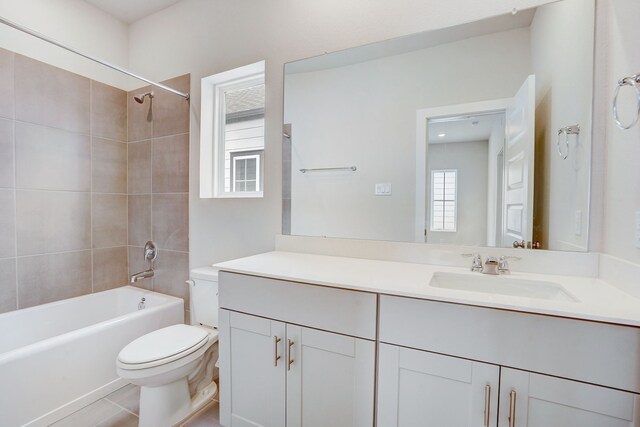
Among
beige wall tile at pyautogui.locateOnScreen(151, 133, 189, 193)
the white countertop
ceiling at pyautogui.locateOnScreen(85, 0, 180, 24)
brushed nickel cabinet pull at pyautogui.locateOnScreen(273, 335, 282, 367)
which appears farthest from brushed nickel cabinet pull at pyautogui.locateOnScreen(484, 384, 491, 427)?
ceiling at pyautogui.locateOnScreen(85, 0, 180, 24)

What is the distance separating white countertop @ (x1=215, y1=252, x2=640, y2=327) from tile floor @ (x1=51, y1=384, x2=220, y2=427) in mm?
917

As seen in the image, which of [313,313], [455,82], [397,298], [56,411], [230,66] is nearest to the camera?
[397,298]

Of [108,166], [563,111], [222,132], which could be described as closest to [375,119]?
[563,111]

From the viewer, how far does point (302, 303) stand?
1.18 meters

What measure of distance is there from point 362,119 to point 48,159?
2.26 meters

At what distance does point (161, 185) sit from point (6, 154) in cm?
90

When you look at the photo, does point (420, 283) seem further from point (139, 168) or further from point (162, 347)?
point (139, 168)

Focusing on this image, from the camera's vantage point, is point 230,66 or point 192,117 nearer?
point 230,66

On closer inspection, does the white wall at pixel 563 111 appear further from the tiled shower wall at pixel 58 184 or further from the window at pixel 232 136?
the tiled shower wall at pixel 58 184

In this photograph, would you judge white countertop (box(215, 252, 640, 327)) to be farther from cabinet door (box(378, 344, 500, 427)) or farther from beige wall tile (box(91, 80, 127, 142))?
beige wall tile (box(91, 80, 127, 142))

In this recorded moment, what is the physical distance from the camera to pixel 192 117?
2.18 m

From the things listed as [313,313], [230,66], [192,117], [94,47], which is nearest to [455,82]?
[313,313]

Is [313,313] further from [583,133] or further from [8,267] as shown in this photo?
[8,267]

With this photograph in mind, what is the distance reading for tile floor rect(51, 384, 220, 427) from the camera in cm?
153
